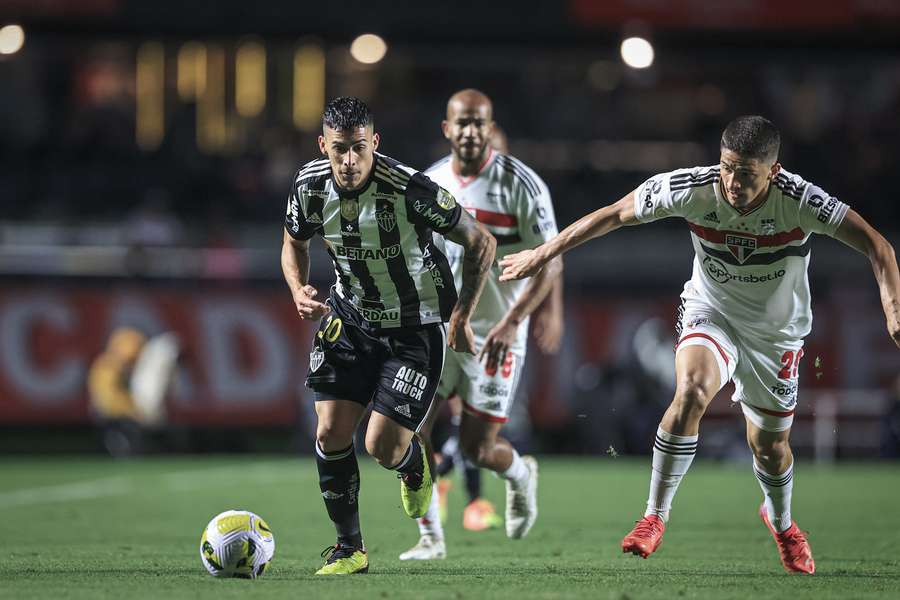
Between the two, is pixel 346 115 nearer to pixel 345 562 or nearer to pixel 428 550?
pixel 345 562

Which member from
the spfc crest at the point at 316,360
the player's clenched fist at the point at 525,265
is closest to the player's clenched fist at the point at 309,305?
the spfc crest at the point at 316,360

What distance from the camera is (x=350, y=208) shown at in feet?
23.0

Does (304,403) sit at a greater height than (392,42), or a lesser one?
lesser

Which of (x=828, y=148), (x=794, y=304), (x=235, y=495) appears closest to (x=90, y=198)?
(x=235, y=495)

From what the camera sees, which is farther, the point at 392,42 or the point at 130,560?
the point at 392,42

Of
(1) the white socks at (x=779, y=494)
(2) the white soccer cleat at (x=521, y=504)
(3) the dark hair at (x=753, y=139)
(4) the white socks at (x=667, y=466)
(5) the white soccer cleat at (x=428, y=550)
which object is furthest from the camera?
(2) the white soccer cleat at (x=521, y=504)

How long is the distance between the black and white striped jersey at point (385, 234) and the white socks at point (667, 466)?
1.36 m

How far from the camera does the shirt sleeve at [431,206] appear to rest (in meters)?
6.96

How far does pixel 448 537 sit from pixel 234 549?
3.08 meters

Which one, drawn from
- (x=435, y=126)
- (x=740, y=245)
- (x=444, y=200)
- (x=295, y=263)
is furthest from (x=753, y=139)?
(x=435, y=126)

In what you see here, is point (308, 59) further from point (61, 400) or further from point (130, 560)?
point (130, 560)

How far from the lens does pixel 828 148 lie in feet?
69.6

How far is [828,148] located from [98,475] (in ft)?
40.1

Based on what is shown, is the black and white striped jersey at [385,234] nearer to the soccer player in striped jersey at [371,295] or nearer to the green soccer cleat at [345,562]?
the soccer player in striped jersey at [371,295]
